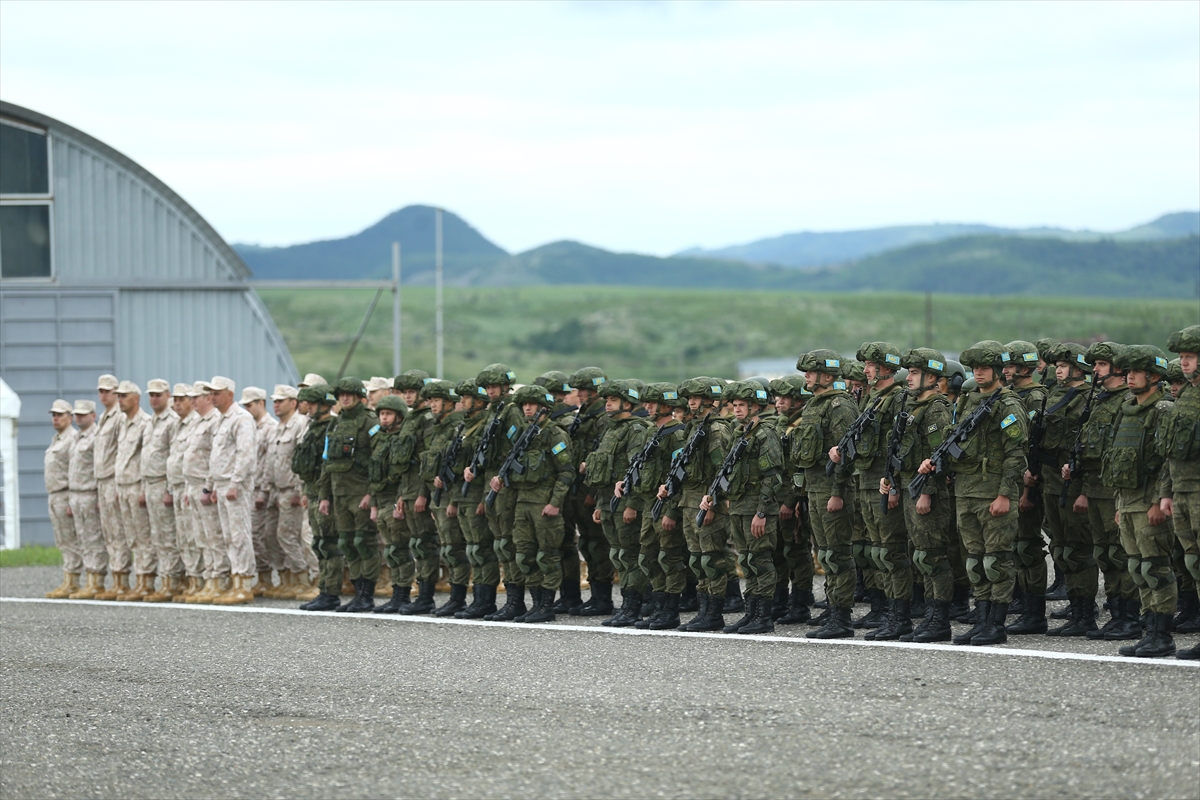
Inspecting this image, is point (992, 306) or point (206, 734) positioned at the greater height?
point (992, 306)

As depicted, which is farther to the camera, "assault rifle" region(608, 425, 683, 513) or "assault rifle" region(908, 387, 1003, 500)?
Result: "assault rifle" region(608, 425, 683, 513)

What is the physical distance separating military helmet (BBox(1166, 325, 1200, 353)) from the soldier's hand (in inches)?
58.3

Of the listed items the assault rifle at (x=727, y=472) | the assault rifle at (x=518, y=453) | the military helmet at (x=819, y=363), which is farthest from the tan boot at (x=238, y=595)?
the military helmet at (x=819, y=363)

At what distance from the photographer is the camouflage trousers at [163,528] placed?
15695mm

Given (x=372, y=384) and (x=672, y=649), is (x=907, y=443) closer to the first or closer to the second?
(x=672, y=649)

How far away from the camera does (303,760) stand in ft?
24.6

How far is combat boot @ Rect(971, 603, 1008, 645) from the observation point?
9781 millimetres

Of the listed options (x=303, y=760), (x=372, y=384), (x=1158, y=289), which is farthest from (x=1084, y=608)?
(x=1158, y=289)

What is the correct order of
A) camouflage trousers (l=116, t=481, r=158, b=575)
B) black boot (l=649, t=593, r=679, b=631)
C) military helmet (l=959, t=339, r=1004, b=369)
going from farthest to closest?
camouflage trousers (l=116, t=481, r=158, b=575) → black boot (l=649, t=593, r=679, b=631) → military helmet (l=959, t=339, r=1004, b=369)

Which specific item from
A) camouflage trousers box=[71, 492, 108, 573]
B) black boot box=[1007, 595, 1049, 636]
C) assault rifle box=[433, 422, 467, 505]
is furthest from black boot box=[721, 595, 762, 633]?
camouflage trousers box=[71, 492, 108, 573]

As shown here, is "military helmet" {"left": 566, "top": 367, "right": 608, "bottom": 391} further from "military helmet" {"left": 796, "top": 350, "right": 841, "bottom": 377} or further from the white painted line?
"military helmet" {"left": 796, "top": 350, "right": 841, "bottom": 377}

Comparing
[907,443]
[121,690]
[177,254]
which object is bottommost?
[121,690]

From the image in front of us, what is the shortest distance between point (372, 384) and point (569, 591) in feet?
11.9

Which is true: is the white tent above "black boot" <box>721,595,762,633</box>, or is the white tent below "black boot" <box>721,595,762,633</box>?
above
